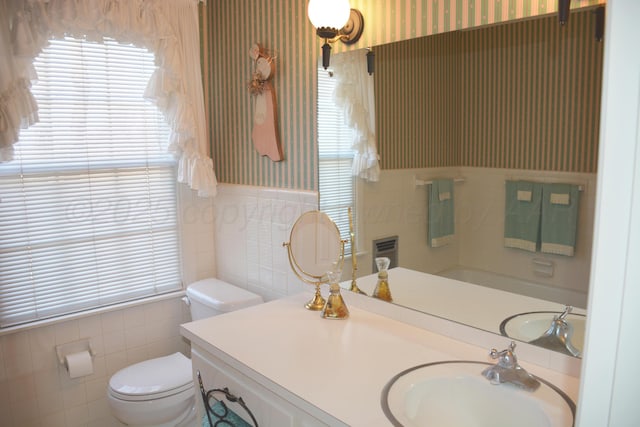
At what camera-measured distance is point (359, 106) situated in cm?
186

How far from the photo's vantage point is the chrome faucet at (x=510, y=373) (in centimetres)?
125

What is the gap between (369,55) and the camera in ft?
5.96

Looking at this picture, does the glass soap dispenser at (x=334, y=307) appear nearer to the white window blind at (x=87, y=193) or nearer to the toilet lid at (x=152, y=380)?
the toilet lid at (x=152, y=380)

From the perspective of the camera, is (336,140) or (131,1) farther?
(131,1)

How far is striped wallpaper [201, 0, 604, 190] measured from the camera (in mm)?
1535

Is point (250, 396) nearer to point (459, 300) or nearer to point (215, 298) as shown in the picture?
point (459, 300)

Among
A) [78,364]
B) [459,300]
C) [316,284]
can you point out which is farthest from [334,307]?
[78,364]

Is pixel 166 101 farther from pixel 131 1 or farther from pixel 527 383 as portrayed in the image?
pixel 527 383

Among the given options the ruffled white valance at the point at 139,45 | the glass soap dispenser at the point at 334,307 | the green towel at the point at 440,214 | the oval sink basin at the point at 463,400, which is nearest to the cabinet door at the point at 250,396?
the oval sink basin at the point at 463,400

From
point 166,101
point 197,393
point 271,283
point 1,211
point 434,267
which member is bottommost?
point 197,393

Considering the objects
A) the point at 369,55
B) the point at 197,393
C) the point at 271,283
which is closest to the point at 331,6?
the point at 369,55

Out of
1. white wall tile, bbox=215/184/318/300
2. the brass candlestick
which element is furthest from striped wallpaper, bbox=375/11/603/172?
white wall tile, bbox=215/184/318/300

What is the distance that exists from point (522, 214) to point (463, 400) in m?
0.55

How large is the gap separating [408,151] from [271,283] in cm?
110
